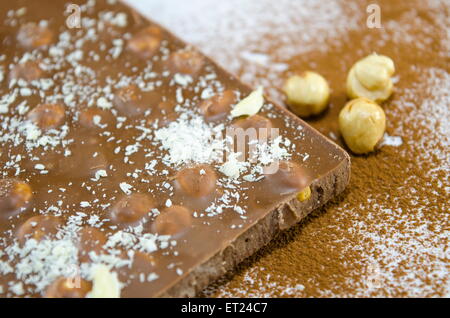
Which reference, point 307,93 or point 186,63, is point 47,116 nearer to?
point 186,63

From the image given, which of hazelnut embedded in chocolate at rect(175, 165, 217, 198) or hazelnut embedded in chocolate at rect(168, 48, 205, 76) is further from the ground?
hazelnut embedded in chocolate at rect(168, 48, 205, 76)


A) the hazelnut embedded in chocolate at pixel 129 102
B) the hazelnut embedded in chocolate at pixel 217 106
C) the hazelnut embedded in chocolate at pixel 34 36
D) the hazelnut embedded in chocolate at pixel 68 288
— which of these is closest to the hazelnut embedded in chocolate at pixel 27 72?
the hazelnut embedded in chocolate at pixel 34 36

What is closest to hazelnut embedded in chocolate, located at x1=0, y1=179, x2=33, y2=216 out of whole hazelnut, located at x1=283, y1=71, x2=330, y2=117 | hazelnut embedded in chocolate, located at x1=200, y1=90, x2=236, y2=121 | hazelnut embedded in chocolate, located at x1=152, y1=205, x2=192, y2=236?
hazelnut embedded in chocolate, located at x1=152, y1=205, x2=192, y2=236

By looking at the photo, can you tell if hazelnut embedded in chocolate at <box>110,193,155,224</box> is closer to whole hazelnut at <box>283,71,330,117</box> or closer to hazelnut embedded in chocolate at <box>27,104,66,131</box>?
hazelnut embedded in chocolate at <box>27,104,66,131</box>

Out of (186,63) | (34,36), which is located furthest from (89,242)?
(34,36)

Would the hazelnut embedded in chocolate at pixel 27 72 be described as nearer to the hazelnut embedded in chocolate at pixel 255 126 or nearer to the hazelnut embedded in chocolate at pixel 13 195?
the hazelnut embedded in chocolate at pixel 13 195

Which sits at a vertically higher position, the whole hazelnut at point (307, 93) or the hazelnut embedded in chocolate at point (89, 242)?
the whole hazelnut at point (307, 93)

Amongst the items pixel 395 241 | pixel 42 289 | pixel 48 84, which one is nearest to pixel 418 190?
pixel 395 241
